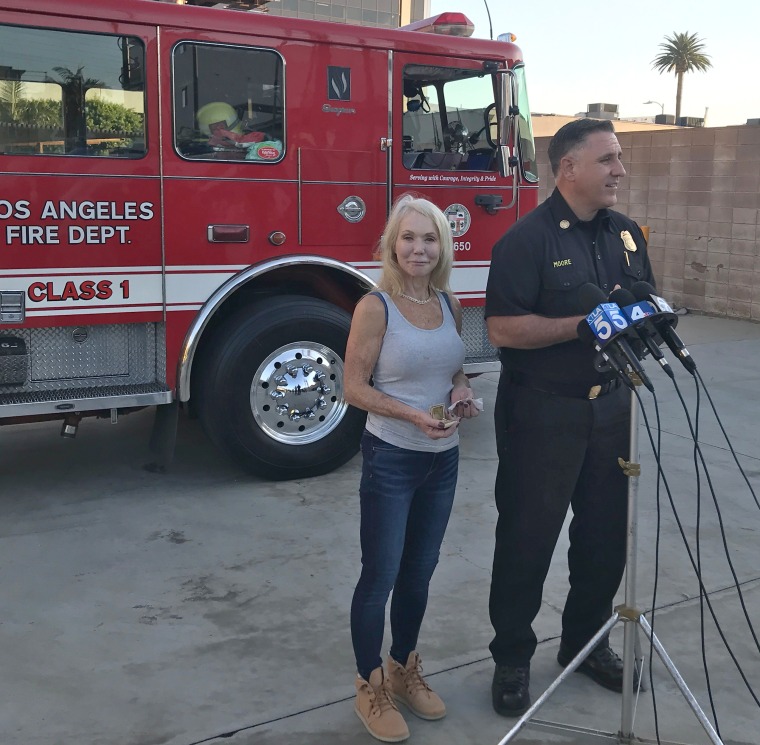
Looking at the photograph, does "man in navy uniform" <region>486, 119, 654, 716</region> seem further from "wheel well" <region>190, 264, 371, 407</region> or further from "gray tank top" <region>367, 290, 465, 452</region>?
"wheel well" <region>190, 264, 371, 407</region>

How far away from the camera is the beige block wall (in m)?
10.9

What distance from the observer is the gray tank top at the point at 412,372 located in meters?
2.95

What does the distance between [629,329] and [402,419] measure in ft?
2.44

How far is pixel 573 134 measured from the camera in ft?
10.1

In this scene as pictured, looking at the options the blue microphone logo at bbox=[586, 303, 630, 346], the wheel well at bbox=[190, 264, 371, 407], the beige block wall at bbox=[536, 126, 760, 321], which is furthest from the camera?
the beige block wall at bbox=[536, 126, 760, 321]

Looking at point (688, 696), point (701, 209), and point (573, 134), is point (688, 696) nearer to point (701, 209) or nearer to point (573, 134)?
point (573, 134)

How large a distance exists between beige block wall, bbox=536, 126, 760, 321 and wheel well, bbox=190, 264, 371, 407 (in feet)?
21.6

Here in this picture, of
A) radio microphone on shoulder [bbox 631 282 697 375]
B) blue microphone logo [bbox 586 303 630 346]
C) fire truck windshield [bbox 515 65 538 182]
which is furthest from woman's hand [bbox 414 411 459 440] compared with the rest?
fire truck windshield [bbox 515 65 538 182]

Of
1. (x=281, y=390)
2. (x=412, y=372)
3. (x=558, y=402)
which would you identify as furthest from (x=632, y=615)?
(x=281, y=390)

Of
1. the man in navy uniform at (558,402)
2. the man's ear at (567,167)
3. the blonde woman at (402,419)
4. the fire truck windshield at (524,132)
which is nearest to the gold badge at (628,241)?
the man in navy uniform at (558,402)

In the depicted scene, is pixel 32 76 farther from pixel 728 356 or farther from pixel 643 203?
pixel 643 203

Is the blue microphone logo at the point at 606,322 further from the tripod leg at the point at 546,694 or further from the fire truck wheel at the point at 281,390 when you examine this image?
the fire truck wheel at the point at 281,390

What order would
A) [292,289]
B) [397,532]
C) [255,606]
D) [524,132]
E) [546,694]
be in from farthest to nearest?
[524,132]
[292,289]
[255,606]
[397,532]
[546,694]

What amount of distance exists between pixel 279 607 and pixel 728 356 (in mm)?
6561
